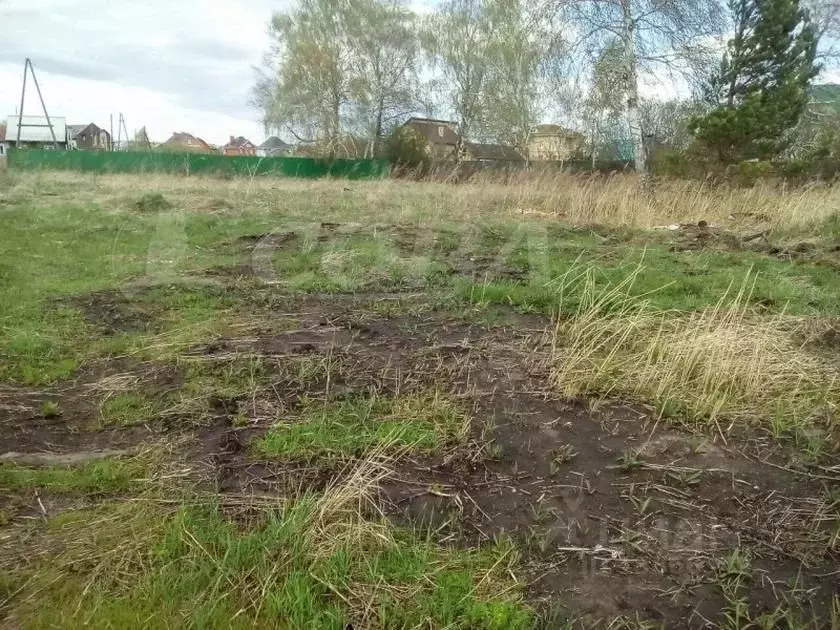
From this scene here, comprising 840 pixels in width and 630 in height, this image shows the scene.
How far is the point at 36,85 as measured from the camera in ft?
74.9

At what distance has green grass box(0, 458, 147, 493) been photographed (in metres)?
2.35

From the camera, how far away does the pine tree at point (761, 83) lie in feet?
48.6

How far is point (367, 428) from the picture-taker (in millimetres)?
2732

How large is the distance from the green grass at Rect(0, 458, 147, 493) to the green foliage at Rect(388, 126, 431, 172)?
74.2ft

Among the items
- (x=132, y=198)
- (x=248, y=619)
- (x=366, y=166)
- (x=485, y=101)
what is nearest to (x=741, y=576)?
(x=248, y=619)

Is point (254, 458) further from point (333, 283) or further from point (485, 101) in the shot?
point (485, 101)

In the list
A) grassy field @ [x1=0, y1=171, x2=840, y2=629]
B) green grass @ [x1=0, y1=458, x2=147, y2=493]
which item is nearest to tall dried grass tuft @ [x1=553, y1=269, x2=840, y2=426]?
grassy field @ [x1=0, y1=171, x2=840, y2=629]

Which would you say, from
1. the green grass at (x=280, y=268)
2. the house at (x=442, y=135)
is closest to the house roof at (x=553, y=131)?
the house at (x=442, y=135)

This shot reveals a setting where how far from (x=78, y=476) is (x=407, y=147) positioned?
23.7m

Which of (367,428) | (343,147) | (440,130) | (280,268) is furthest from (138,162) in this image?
(440,130)

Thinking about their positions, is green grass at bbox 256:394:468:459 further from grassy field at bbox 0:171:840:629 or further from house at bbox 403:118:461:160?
house at bbox 403:118:461:160

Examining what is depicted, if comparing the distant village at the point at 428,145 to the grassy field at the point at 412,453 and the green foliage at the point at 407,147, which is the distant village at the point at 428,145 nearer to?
the green foliage at the point at 407,147

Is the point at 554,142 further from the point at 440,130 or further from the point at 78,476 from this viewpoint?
the point at 78,476

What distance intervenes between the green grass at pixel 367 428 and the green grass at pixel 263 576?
448mm
